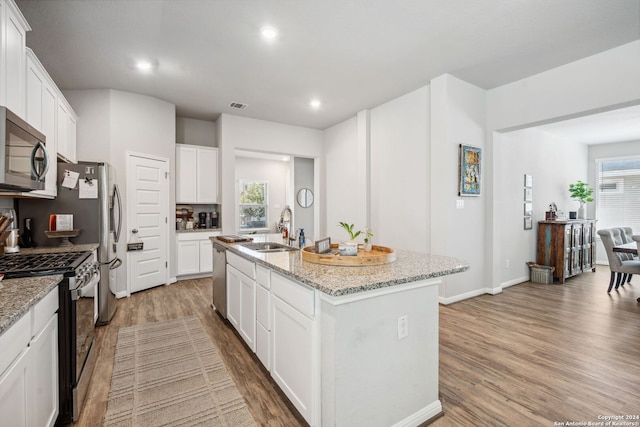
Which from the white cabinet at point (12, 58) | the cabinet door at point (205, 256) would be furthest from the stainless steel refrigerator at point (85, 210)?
the cabinet door at point (205, 256)

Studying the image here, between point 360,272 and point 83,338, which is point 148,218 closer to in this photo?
point 83,338

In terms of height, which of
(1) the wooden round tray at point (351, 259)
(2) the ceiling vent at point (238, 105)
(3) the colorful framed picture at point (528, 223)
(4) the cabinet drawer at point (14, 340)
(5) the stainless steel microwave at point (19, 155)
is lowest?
(4) the cabinet drawer at point (14, 340)

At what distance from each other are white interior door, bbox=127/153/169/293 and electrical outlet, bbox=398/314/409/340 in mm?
4042

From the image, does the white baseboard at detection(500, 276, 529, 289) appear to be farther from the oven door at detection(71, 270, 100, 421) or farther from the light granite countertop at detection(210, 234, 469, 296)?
the oven door at detection(71, 270, 100, 421)

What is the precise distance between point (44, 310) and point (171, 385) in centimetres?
102

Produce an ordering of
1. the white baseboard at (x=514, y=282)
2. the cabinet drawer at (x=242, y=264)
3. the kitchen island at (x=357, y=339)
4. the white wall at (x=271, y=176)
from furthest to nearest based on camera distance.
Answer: the white wall at (x=271, y=176) < the white baseboard at (x=514, y=282) < the cabinet drawer at (x=242, y=264) < the kitchen island at (x=357, y=339)

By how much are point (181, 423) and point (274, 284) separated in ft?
3.04

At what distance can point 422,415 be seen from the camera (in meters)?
1.68

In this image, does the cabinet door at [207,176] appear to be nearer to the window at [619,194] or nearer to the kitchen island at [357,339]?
the kitchen island at [357,339]

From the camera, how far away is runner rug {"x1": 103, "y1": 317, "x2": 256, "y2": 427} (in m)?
1.74

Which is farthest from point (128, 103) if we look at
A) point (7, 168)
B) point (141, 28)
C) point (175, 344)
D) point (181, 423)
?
point (181, 423)

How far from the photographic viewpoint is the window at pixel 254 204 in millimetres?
8672

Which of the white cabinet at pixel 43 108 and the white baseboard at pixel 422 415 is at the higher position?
the white cabinet at pixel 43 108

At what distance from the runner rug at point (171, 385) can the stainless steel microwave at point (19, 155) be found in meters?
1.45
